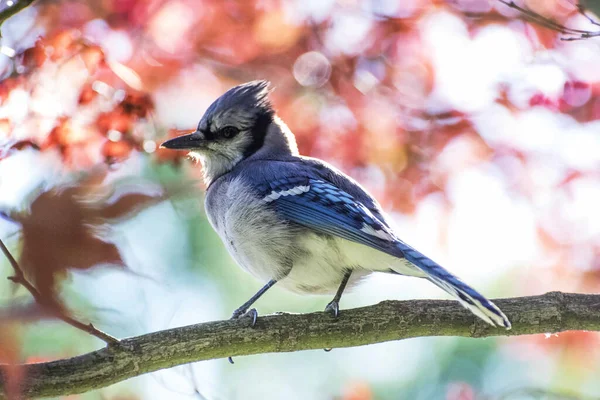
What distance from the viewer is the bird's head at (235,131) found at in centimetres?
365

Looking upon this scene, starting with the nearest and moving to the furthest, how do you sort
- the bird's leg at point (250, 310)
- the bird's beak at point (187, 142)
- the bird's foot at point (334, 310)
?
1. the bird's leg at point (250, 310)
2. the bird's foot at point (334, 310)
3. the bird's beak at point (187, 142)

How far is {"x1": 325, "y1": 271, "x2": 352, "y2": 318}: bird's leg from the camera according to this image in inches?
110

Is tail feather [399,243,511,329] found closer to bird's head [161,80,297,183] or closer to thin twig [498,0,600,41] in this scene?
thin twig [498,0,600,41]

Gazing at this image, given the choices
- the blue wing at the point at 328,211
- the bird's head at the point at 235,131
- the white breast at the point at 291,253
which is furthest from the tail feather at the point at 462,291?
the bird's head at the point at 235,131

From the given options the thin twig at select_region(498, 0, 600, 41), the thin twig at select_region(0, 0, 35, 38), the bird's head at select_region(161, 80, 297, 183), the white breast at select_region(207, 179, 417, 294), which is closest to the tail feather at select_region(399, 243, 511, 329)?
the white breast at select_region(207, 179, 417, 294)

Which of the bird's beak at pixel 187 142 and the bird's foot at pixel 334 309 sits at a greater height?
the bird's beak at pixel 187 142

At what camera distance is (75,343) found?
3857mm

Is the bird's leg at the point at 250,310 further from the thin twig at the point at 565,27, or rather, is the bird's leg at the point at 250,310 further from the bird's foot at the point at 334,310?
the thin twig at the point at 565,27

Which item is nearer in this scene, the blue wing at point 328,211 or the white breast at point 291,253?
the blue wing at point 328,211

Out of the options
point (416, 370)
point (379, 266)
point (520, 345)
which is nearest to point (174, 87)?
point (379, 266)

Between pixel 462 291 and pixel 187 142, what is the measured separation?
5.46 ft

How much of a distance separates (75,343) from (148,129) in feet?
4.22

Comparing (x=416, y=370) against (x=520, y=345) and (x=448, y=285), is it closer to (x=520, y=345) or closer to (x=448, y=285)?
(x=520, y=345)

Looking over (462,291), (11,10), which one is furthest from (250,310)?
(11,10)
